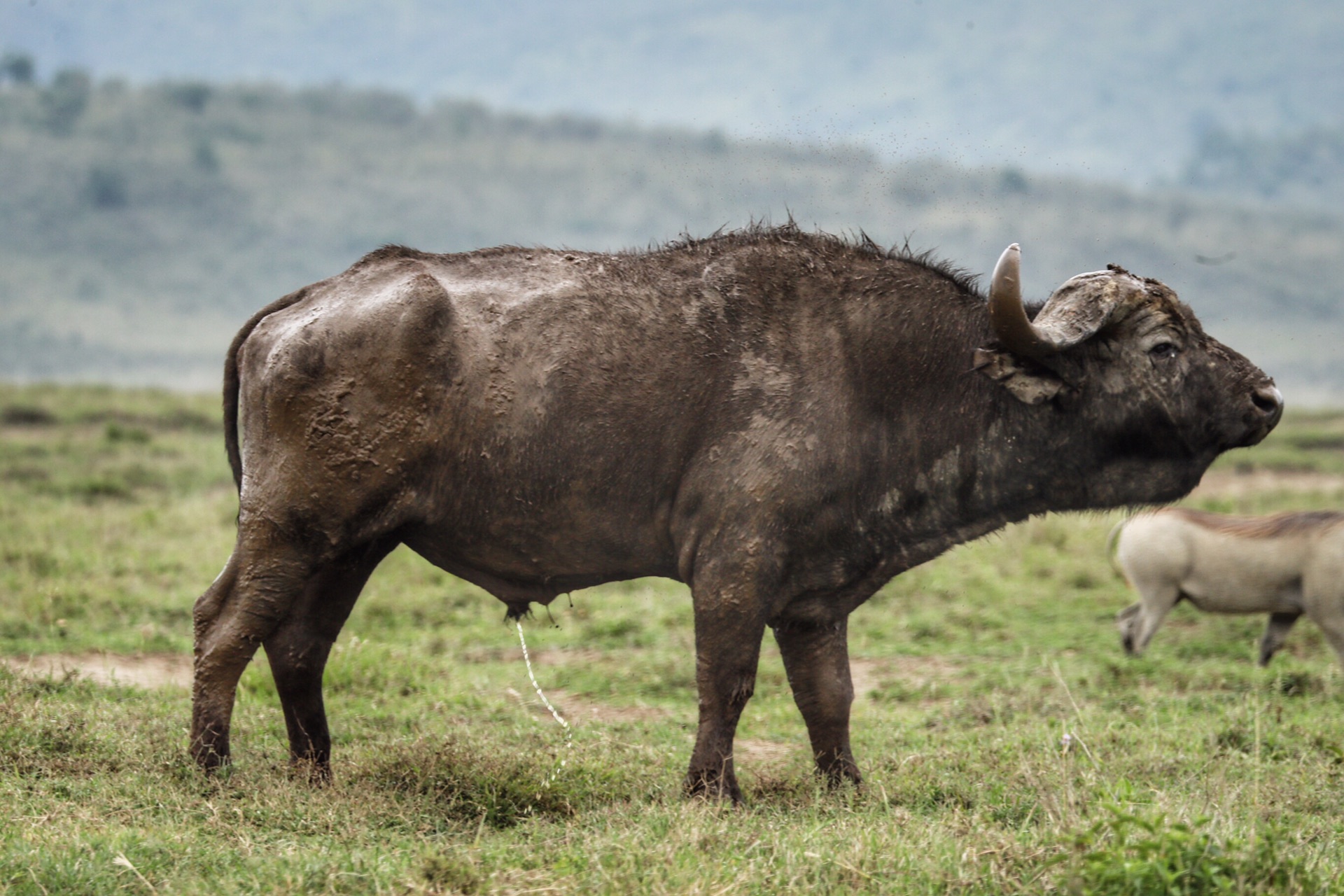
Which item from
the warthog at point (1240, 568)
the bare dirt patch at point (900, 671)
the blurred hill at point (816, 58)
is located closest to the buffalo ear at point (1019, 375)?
the bare dirt patch at point (900, 671)

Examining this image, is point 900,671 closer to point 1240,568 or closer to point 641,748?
point 1240,568

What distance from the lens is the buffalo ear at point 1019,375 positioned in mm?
5391

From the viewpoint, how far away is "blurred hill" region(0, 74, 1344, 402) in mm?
79875

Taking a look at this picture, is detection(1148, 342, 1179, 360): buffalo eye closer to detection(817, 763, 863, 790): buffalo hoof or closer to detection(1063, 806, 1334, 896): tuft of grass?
detection(1063, 806, 1334, 896): tuft of grass

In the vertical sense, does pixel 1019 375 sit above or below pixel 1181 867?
above

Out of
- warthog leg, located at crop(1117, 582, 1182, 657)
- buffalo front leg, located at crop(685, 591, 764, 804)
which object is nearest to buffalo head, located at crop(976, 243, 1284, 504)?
buffalo front leg, located at crop(685, 591, 764, 804)

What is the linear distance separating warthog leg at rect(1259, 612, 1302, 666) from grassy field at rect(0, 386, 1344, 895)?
7.0 inches

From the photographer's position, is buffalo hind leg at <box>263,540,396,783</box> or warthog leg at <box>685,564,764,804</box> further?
buffalo hind leg at <box>263,540,396,783</box>

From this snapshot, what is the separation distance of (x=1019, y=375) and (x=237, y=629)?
330cm

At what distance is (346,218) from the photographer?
3573 inches

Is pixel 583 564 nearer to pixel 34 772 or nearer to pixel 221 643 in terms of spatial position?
pixel 221 643

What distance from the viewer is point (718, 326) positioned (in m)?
5.64

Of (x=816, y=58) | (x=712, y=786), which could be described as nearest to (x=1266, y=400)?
(x=712, y=786)

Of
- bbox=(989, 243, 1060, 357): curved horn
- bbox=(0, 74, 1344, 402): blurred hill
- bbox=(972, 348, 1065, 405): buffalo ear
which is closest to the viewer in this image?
bbox=(989, 243, 1060, 357): curved horn
